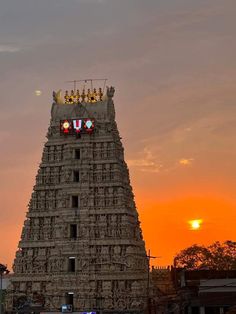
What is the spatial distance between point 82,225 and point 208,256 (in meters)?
48.4

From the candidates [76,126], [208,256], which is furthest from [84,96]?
[208,256]

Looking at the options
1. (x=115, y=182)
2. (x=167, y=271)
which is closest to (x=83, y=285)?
(x=115, y=182)

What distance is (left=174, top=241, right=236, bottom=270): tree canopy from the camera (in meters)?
121

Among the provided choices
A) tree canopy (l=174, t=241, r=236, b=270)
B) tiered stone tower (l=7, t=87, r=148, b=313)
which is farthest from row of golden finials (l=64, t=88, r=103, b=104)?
tree canopy (l=174, t=241, r=236, b=270)

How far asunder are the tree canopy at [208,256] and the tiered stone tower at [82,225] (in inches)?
1461

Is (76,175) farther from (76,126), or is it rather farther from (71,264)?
(71,264)

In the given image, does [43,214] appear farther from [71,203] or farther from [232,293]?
[232,293]

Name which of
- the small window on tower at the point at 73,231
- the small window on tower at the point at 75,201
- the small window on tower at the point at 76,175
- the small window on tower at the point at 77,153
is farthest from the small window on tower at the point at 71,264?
the small window on tower at the point at 77,153

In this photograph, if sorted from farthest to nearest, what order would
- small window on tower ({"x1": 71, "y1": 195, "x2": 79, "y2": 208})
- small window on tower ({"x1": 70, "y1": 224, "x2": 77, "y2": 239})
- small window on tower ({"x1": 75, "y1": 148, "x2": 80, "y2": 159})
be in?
small window on tower ({"x1": 75, "y1": 148, "x2": 80, "y2": 159})
small window on tower ({"x1": 71, "y1": 195, "x2": 79, "y2": 208})
small window on tower ({"x1": 70, "y1": 224, "x2": 77, "y2": 239})

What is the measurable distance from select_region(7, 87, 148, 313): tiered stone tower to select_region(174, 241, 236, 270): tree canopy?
122 ft

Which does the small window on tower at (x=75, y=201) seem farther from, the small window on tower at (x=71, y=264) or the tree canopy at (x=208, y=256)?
the tree canopy at (x=208, y=256)

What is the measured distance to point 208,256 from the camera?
123 m

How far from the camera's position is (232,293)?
2335 inches

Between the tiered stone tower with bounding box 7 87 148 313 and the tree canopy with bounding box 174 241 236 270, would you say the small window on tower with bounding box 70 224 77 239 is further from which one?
the tree canopy with bounding box 174 241 236 270
